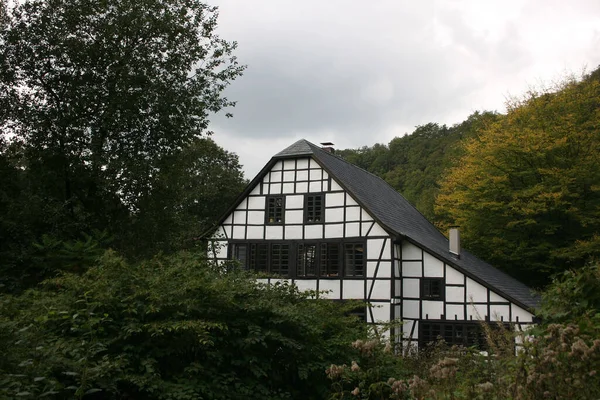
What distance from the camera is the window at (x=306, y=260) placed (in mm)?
21672

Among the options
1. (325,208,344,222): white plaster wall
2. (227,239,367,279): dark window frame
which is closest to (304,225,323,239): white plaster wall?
(227,239,367,279): dark window frame

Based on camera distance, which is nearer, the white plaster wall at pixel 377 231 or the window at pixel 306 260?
the white plaster wall at pixel 377 231

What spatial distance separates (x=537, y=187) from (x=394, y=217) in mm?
6478

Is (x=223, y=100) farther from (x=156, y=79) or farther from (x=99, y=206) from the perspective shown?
(x=99, y=206)

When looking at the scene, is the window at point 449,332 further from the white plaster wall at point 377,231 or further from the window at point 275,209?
the window at point 275,209

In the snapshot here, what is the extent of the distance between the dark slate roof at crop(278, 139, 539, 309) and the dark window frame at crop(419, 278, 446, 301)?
34.0 inches

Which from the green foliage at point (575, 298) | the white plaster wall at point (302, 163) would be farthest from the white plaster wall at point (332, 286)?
the green foliage at point (575, 298)

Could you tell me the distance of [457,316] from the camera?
19531 mm

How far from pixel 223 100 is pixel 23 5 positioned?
5.17 metres

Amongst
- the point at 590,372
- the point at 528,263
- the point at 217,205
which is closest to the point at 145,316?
the point at 590,372

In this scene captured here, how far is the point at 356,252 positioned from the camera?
2102 cm

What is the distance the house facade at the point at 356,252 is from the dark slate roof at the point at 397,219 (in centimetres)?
6

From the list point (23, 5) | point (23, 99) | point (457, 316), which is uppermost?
point (23, 5)

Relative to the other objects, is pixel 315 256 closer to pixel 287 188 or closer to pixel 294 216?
pixel 294 216
